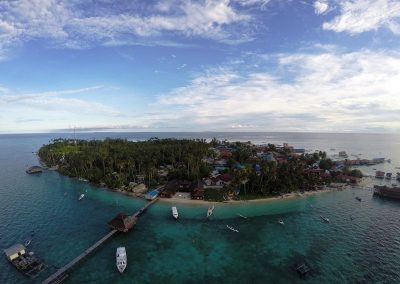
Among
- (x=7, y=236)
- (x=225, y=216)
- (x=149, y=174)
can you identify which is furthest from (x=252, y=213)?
(x=7, y=236)

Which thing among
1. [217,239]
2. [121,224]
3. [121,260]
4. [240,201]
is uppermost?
[121,224]

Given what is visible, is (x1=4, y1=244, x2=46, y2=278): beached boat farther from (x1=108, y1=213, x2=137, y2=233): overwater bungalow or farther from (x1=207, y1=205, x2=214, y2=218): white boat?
(x1=207, y1=205, x2=214, y2=218): white boat

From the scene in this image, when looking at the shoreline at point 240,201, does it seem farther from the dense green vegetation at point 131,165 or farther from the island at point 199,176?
the dense green vegetation at point 131,165

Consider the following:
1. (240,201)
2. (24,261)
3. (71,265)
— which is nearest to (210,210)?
(240,201)

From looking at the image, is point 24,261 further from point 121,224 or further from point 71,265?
point 121,224

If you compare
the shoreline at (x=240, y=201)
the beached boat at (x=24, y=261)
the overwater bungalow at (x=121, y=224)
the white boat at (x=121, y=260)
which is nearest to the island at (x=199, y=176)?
the shoreline at (x=240, y=201)

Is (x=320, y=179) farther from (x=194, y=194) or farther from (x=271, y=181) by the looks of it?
(x=194, y=194)
